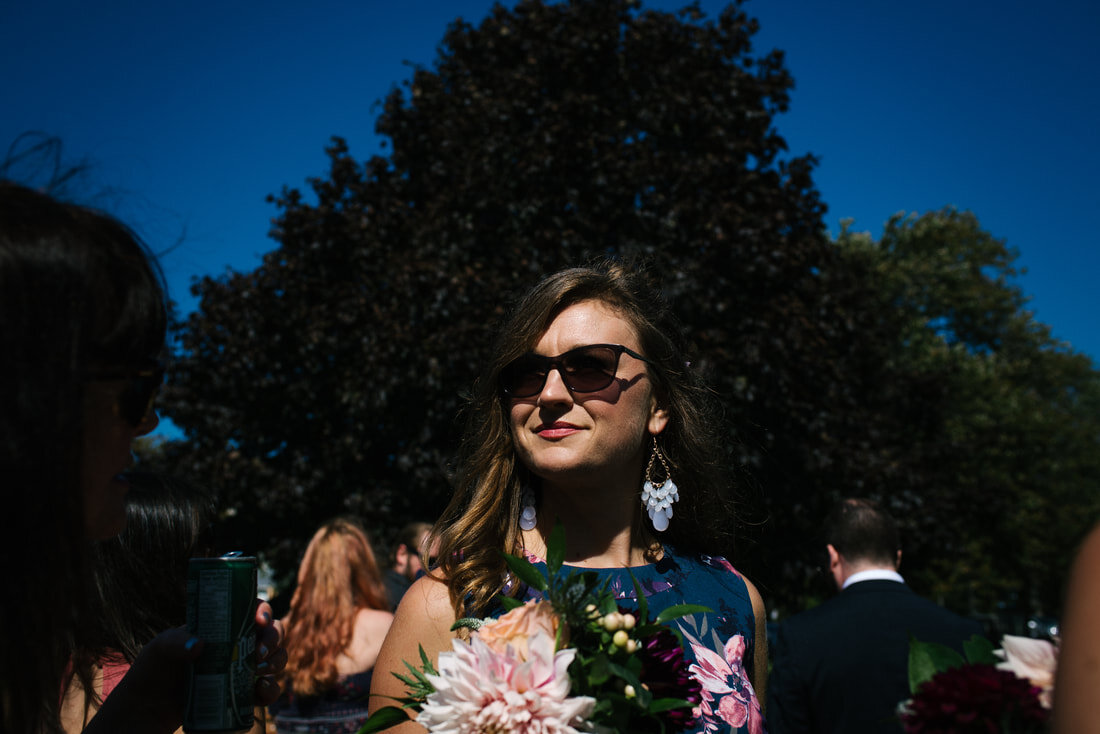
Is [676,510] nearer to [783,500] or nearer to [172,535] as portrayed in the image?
[172,535]

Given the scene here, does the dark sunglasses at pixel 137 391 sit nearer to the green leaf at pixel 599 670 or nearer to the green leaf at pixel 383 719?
the green leaf at pixel 383 719

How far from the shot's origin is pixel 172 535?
2.48 meters

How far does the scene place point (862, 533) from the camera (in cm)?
433

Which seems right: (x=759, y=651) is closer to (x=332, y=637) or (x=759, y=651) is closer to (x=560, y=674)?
(x=560, y=674)

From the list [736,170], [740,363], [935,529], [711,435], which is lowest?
[935,529]

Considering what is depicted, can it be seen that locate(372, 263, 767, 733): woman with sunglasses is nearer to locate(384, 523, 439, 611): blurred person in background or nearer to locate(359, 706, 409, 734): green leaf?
locate(359, 706, 409, 734): green leaf

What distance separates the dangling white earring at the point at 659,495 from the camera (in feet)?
7.98

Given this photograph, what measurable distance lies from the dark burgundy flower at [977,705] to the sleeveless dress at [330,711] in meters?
4.21

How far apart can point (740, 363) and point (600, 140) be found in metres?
3.24

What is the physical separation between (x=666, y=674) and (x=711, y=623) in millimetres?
806

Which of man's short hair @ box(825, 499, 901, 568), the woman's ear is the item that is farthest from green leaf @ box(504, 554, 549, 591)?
man's short hair @ box(825, 499, 901, 568)

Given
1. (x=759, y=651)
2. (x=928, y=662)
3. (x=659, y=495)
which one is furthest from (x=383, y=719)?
(x=759, y=651)

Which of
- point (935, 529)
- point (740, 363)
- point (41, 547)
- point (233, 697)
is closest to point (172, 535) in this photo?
point (233, 697)

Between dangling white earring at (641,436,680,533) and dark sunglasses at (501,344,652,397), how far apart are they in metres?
0.41
